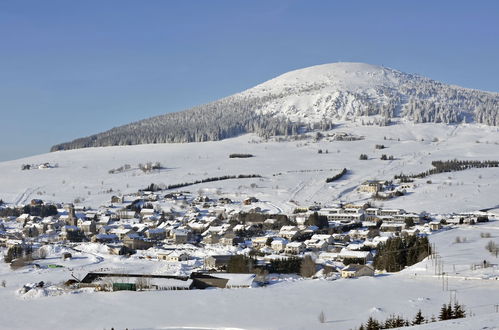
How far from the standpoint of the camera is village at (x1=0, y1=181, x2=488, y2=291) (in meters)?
28.3

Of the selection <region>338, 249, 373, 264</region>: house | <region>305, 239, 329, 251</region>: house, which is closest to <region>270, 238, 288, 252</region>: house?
<region>305, 239, 329, 251</region>: house

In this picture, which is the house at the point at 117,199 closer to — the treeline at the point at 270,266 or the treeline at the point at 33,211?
the treeline at the point at 33,211

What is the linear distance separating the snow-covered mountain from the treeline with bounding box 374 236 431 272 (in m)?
92.0

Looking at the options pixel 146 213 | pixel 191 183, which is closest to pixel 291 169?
pixel 191 183

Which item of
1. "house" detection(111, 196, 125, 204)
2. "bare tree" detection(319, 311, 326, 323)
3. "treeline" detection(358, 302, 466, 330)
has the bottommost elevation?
"bare tree" detection(319, 311, 326, 323)

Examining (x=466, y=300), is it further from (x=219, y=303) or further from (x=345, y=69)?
(x=345, y=69)

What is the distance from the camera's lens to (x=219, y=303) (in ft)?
72.2

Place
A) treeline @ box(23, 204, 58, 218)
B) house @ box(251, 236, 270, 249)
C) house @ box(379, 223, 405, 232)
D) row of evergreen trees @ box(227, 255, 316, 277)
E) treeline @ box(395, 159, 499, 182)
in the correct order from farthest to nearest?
treeline @ box(395, 159, 499, 182) → treeline @ box(23, 204, 58, 218) → house @ box(379, 223, 405, 232) → house @ box(251, 236, 270, 249) → row of evergreen trees @ box(227, 255, 316, 277)

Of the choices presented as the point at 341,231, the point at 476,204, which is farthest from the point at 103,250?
the point at 476,204

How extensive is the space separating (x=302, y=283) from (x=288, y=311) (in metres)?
3.98

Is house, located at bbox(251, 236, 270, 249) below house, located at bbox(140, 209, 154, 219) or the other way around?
below

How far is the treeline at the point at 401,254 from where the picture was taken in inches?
1160

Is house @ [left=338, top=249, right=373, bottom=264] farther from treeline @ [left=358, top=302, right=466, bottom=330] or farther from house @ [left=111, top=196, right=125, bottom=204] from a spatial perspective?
house @ [left=111, top=196, right=125, bottom=204]

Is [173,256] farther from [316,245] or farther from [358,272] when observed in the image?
[358,272]
